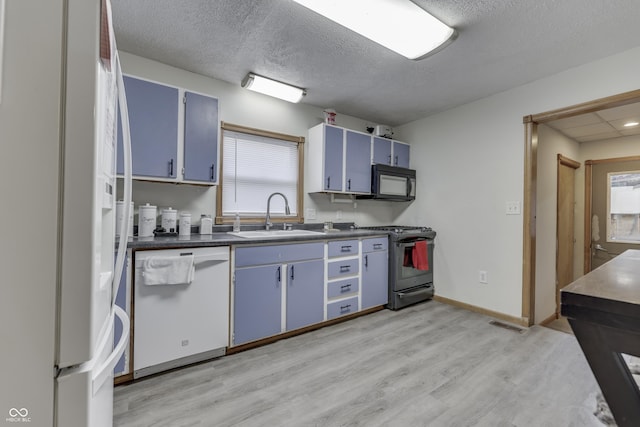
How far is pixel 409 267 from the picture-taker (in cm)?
335

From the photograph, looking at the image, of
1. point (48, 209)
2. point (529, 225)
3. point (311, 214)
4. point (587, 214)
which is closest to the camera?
point (48, 209)

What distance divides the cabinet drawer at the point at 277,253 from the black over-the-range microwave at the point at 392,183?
130cm

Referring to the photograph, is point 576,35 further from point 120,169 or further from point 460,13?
point 120,169

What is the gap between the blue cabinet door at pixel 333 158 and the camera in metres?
3.19

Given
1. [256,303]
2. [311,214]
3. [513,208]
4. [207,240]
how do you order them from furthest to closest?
1. [311,214]
2. [513,208]
3. [256,303]
4. [207,240]

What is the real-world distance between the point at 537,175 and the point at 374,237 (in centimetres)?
182

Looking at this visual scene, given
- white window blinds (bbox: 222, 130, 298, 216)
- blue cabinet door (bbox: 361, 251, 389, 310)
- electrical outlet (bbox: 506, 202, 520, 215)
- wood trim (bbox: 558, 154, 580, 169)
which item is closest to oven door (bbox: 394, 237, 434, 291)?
blue cabinet door (bbox: 361, 251, 389, 310)

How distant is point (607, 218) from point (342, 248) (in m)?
4.05

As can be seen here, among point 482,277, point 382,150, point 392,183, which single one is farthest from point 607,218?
point 382,150

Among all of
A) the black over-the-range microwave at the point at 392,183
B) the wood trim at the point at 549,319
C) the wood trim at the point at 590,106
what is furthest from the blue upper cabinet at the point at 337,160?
the wood trim at the point at 549,319

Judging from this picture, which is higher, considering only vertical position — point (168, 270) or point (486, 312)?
point (168, 270)

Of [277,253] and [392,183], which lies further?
[392,183]

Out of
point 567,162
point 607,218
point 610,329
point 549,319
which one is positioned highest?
point 567,162

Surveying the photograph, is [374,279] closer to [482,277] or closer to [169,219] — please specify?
[482,277]
